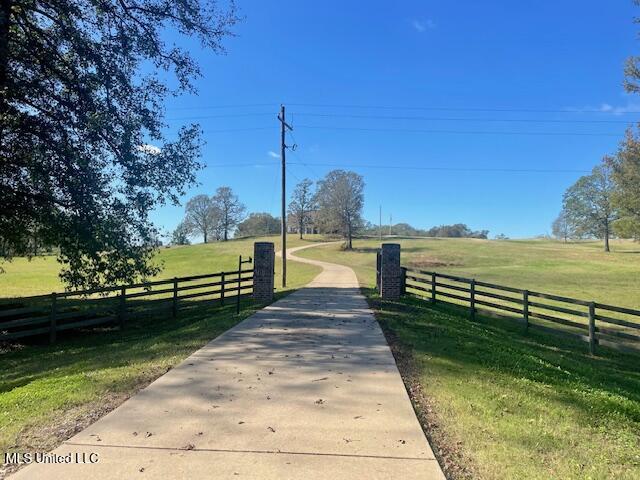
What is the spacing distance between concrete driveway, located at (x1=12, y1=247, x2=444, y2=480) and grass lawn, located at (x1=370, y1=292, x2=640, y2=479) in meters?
0.40

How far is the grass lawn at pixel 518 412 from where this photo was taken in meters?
3.64

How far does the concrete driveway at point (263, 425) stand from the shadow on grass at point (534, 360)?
1.43 m

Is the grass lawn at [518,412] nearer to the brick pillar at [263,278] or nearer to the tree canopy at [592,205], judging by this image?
the brick pillar at [263,278]

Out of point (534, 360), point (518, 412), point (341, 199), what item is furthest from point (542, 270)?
point (518, 412)

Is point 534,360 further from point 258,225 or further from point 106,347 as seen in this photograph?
point 258,225

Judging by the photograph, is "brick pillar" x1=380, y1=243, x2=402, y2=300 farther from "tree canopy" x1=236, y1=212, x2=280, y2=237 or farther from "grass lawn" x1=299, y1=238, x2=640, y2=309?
"tree canopy" x1=236, y1=212, x2=280, y2=237

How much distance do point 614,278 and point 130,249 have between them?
3231 centimetres

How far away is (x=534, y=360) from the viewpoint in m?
7.94

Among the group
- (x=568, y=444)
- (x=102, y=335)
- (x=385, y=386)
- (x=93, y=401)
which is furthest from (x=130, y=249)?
(x=568, y=444)

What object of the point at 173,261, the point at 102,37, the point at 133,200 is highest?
the point at 102,37

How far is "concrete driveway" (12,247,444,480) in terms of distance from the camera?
342 cm

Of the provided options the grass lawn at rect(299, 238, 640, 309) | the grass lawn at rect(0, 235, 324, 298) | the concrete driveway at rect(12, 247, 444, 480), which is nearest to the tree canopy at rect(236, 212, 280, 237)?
the grass lawn at rect(0, 235, 324, 298)

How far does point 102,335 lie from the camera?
11977mm

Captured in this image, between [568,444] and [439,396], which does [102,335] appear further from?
[568,444]
